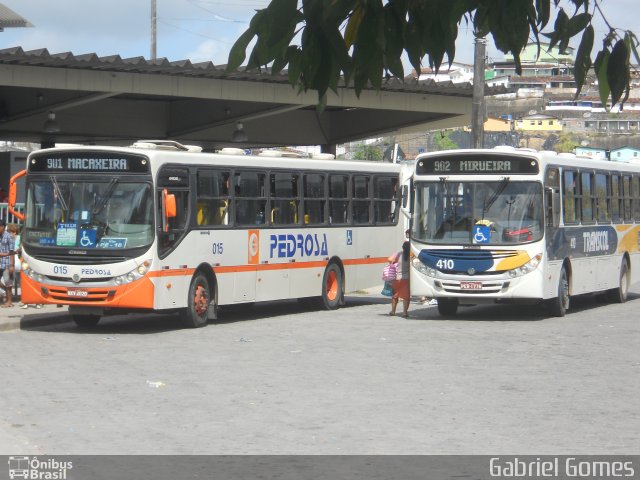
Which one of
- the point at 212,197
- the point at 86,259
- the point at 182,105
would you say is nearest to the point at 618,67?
the point at 86,259

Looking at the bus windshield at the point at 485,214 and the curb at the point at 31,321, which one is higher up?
the bus windshield at the point at 485,214

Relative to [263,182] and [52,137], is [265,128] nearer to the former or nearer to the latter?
[52,137]

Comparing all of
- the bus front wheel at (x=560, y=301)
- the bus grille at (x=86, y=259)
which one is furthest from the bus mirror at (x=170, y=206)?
the bus front wheel at (x=560, y=301)

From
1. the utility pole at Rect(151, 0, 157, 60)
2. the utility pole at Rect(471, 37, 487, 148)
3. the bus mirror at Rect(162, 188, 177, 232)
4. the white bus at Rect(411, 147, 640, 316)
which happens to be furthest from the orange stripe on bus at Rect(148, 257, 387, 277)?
the utility pole at Rect(151, 0, 157, 60)

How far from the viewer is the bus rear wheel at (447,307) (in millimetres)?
23781

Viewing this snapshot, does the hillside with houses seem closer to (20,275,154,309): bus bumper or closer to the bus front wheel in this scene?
the bus front wheel

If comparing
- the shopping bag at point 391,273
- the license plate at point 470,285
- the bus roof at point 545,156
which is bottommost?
the license plate at point 470,285

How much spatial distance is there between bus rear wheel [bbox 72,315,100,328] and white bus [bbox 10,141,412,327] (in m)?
0.03

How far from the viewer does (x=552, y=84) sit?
547ft

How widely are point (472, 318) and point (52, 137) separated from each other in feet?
49.7

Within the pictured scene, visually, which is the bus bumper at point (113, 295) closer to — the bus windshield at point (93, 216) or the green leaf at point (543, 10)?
the bus windshield at point (93, 216)

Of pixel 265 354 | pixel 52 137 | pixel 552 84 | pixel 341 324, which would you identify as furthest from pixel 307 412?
pixel 552 84

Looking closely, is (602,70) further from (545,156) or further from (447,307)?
(447,307)

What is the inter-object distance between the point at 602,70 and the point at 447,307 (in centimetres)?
1891
